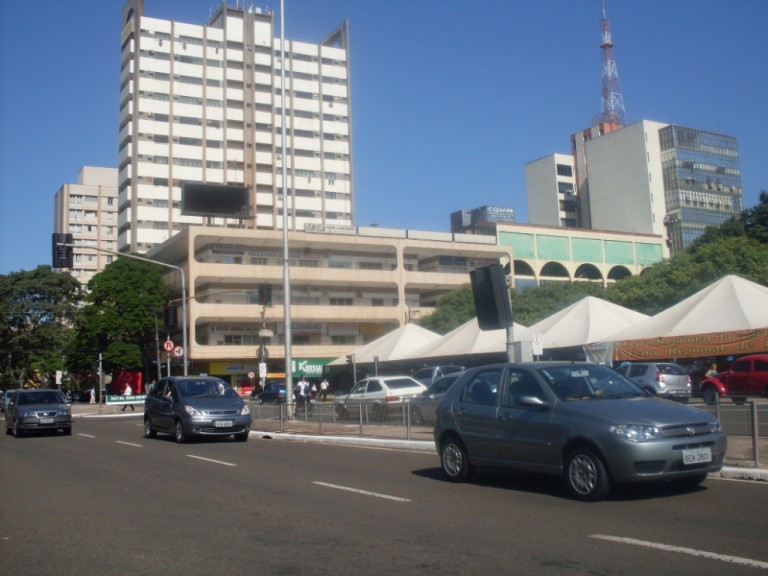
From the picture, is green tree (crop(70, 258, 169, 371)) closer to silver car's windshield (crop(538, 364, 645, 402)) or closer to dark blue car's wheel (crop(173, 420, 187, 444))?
dark blue car's wheel (crop(173, 420, 187, 444))

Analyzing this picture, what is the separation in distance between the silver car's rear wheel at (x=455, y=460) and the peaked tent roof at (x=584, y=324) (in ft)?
62.7

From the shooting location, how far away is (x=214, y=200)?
68.9 m

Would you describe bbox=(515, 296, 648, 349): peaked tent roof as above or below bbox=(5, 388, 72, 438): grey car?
above

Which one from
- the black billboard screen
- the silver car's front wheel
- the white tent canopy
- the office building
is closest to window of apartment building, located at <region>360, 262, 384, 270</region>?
the office building

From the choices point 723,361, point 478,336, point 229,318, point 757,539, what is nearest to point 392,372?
point 478,336

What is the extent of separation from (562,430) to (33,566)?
5.69 m

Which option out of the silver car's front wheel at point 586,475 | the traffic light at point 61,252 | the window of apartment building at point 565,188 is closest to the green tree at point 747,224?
the window of apartment building at point 565,188

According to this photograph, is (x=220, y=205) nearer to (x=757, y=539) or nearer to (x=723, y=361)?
(x=723, y=361)

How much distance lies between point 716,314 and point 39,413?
21.4 m

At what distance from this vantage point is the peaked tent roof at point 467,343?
33156 millimetres

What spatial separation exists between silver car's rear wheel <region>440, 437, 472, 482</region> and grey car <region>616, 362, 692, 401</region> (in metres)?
16.2

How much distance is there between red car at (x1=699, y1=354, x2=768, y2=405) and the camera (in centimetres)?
2652

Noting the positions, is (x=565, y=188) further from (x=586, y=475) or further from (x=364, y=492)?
(x=586, y=475)

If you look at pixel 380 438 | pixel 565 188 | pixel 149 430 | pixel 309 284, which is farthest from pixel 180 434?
pixel 565 188
